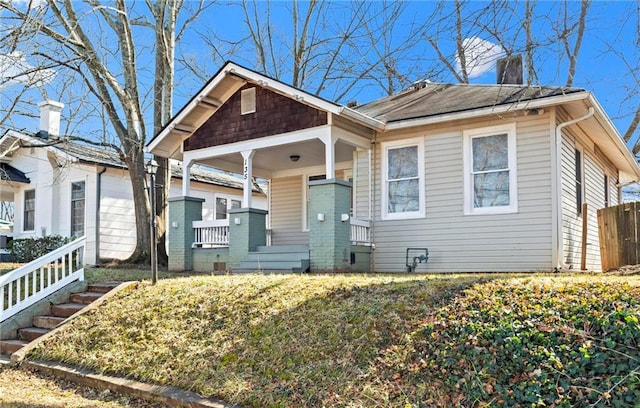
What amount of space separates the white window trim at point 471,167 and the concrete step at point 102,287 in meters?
6.95

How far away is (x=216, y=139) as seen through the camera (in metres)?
12.6

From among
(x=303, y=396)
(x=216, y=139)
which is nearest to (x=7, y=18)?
(x=216, y=139)

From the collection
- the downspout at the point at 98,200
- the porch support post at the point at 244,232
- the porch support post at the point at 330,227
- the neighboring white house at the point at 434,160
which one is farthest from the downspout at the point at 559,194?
the downspout at the point at 98,200

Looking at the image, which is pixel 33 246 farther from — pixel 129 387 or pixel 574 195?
pixel 574 195

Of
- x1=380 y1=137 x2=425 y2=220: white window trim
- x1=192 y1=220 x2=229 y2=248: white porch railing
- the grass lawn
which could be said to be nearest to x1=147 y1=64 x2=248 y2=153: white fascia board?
x1=192 y1=220 x2=229 y2=248: white porch railing

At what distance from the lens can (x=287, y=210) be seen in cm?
1504

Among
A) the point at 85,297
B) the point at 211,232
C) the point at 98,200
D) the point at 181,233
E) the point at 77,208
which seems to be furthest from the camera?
the point at 77,208

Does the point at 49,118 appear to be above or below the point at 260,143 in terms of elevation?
above

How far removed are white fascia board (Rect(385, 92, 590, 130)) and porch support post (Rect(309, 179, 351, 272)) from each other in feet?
6.01

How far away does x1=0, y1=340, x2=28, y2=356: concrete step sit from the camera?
763 centimetres

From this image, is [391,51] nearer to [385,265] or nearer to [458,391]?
[385,265]

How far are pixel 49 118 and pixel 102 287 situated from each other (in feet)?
37.0

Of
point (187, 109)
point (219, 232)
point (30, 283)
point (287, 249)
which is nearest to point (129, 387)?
point (30, 283)

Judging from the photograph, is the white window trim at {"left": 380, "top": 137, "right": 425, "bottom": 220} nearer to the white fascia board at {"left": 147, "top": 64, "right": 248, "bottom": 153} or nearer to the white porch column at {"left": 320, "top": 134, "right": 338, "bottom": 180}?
the white porch column at {"left": 320, "top": 134, "right": 338, "bottom": 180}
